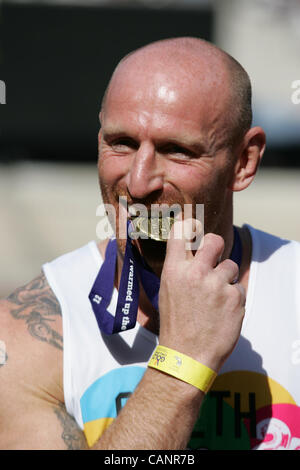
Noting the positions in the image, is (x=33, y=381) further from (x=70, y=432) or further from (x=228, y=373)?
(x=228, y=373)

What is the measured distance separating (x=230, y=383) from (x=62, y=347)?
33.2 inches

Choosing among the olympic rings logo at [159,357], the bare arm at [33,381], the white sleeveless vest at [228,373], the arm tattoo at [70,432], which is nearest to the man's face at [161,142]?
the white sleeveless vest at [228,373]

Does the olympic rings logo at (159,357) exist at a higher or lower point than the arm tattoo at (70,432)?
higher

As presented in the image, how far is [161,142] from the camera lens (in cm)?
320

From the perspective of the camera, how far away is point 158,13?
15438mm

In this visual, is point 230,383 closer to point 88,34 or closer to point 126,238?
point 126,238

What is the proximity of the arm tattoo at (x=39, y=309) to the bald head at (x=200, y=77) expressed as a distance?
42.4 inches

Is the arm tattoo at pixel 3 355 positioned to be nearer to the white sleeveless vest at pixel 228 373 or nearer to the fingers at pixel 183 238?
the white sleeveless vest at pixel 228 373

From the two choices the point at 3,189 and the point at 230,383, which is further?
the point at 3,189

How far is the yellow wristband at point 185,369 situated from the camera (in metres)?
2.75

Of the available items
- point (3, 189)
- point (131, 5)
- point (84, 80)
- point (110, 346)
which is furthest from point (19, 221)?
point (110, 346)

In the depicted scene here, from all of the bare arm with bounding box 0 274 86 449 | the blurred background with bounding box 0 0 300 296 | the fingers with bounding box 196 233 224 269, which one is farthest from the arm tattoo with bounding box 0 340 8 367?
the blurred background with bounding box 0 0 300 296

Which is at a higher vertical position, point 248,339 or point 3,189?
point 248,339

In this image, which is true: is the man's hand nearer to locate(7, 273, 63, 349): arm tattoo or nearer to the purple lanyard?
the purple lanyard
